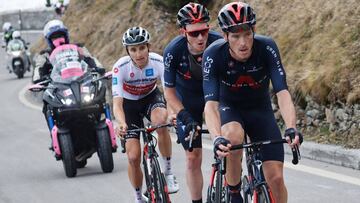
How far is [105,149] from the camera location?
40.5ft

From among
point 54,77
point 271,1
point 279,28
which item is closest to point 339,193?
point 54,77

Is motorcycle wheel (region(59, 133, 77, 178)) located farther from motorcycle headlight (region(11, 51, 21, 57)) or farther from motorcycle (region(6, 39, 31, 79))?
motorcycle headlight (region(11, 51, 21, 57))

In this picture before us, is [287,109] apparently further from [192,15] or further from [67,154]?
[67,154]

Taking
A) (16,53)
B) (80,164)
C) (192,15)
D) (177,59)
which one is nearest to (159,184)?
(177,59)

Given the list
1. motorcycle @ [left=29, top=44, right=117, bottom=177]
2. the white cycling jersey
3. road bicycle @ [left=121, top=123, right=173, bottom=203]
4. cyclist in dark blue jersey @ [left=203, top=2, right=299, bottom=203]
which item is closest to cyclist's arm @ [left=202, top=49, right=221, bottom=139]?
cyclist in dark blue jersey @ [left=203, top=2, right=299, bottom=203]

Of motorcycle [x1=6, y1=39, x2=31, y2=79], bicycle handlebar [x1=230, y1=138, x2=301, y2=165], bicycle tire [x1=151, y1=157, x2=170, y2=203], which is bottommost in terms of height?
motorcycle [x1=6, y1=39, x2=31, y2=79]

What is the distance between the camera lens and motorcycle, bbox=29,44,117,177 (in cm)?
1238

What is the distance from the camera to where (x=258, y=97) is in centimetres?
704

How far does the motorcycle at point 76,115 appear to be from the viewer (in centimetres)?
1238

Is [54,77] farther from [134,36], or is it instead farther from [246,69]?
[246,69]

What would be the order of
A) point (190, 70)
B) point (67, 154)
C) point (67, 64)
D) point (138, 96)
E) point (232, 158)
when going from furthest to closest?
1. point (67, 64)
2. point (67, 154)
3. point (138, 96)
4. point (190, 70)
5. point (232, 158)

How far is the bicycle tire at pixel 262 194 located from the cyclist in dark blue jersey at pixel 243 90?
299 millimetres

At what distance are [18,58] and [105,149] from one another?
20.9 metres

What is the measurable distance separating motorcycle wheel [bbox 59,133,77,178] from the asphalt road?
0.39 feet
